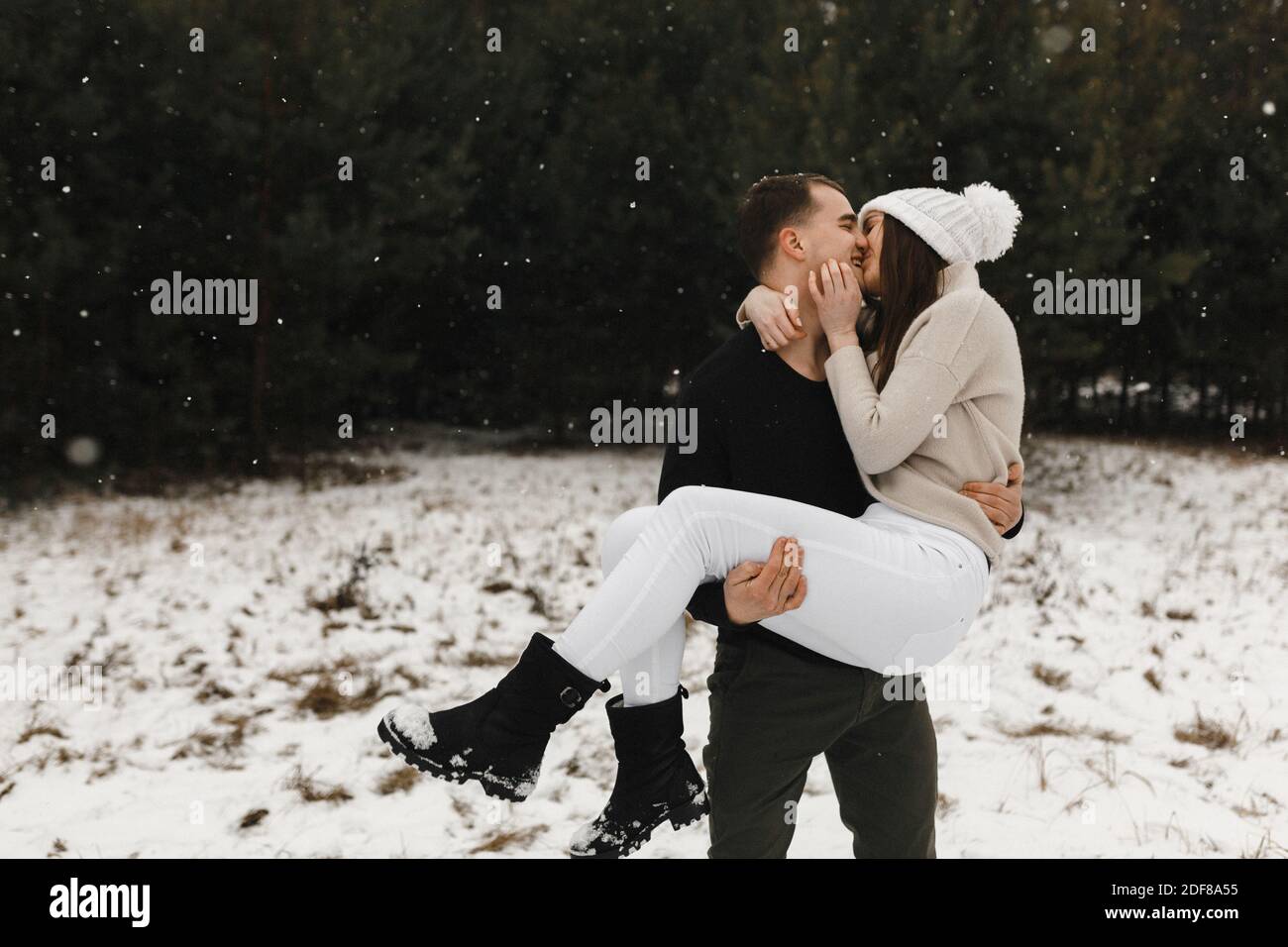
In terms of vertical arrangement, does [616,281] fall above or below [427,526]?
above

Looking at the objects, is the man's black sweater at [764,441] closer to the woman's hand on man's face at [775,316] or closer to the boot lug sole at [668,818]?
the woman's hand on man's face at [775,316]

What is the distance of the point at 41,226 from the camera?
974 centimetres

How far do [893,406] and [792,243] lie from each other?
24.0 inches

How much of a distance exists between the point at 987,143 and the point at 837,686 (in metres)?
9.68

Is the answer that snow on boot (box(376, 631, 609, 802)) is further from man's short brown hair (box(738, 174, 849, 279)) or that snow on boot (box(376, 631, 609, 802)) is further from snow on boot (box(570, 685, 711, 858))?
man's short brown hair (box(738, 174, 849, 279))

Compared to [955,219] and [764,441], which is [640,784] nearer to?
[764,441]

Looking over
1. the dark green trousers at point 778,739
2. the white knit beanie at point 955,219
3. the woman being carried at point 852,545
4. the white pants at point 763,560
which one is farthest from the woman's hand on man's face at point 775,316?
the dark green trousers at point 778,739

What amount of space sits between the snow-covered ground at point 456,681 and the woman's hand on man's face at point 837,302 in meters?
2.20

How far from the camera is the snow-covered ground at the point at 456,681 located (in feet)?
12.3

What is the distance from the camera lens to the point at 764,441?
2.27 meters

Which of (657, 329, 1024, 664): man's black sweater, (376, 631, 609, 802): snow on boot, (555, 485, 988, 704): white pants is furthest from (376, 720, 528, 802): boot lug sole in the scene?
(657, 329, 1024, 664): man's black sweater
